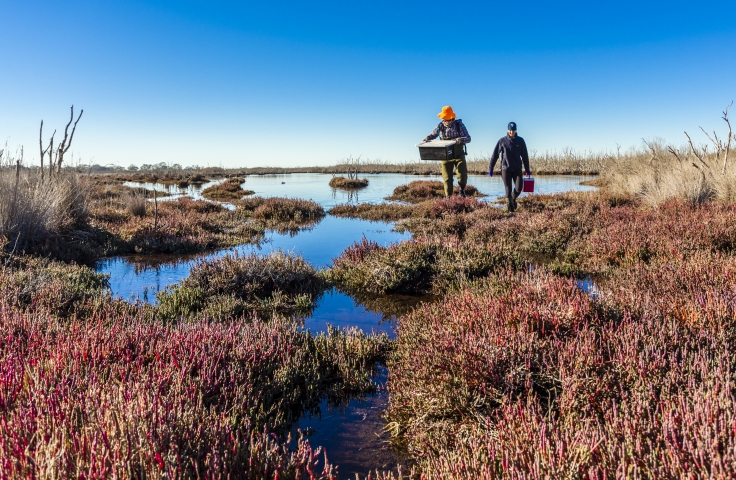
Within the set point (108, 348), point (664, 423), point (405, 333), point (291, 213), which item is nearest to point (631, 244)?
point (405, 333)

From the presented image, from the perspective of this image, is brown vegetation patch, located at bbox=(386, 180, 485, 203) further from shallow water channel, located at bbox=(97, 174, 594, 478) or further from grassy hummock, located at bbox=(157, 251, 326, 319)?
grassy hummock, located at bbox=(157, 251, 326, 319)

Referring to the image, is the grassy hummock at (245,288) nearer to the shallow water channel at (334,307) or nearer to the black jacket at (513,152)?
the shallow water channel at (334,307)

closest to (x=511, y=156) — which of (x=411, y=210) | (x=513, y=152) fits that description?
(x=513, y=152)

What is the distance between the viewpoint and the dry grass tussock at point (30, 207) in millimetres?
7172

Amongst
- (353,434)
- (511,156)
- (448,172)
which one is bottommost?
(353,434)

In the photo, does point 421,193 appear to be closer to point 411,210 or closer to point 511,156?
point 411,210

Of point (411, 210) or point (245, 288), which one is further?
point (411, 210)

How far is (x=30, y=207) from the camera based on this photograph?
24.6 feet

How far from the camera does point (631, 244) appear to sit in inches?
265

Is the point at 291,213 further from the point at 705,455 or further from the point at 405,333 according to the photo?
the point at 705,455

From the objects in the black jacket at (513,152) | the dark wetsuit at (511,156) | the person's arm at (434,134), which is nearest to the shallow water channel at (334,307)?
the person's arm at (434,134)

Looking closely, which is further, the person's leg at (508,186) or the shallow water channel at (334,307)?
the person's leg at (508,186)

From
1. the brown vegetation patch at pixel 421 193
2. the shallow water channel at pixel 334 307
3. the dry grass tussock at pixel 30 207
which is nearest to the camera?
the shallow water channel at pixel 334 307

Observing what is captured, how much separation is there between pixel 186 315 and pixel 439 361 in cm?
320
